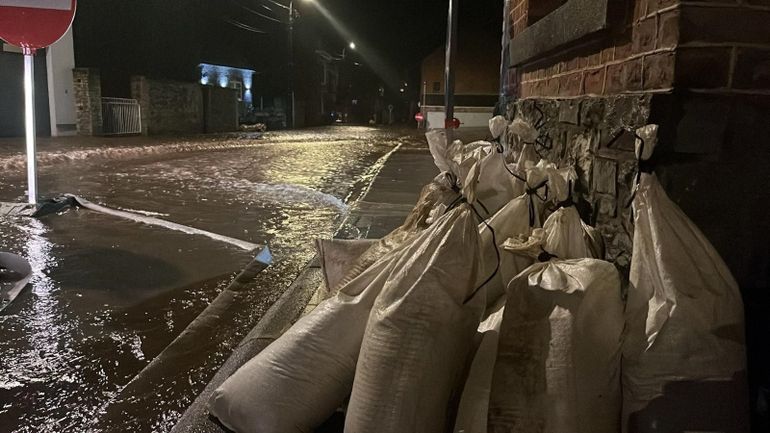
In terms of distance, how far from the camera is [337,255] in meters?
2.75

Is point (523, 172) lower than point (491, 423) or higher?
higher

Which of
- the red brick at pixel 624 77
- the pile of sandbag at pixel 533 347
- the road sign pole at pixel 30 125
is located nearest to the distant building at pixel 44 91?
the road sign pole at pixel 30 125

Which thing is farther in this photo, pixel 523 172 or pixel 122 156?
pixel 122 156

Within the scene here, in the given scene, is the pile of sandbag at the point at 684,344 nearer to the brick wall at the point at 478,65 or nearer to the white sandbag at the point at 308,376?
the white sandbag at the point at 308,376

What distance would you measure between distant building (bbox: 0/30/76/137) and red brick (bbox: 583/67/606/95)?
1860 centimetres

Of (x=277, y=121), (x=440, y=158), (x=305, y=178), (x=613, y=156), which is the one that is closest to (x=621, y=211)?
(x=613, y=156)

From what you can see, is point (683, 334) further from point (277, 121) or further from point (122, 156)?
Result: point (277, 121)

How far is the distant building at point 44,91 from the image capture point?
56.2 ft

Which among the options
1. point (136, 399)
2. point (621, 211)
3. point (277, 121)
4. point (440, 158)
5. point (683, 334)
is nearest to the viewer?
point (683, 334)

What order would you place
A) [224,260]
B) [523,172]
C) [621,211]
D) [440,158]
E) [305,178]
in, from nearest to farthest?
1. [621,211]
2. [523,172]
3. [440,158]
4. [224,260]
5. [305,178]

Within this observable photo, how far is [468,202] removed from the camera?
188cm

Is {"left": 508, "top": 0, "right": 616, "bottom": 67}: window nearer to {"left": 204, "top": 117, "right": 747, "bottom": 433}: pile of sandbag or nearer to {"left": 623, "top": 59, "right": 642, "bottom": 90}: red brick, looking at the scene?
{"left": 623, "top": 59, "right": 642, "bottom": 90}: red brick

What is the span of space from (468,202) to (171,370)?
68.9 inches

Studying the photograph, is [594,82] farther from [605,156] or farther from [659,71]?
[659,71]
